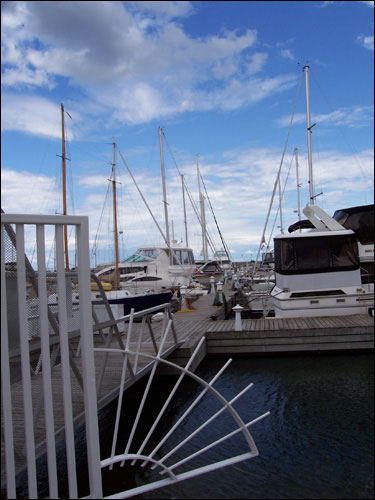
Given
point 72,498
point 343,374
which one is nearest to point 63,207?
point 343,374

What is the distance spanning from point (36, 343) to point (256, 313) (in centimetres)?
1019

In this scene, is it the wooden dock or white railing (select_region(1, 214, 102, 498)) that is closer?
white railing (select_region(1, 214, 102, 498))

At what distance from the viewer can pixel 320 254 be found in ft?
36.8

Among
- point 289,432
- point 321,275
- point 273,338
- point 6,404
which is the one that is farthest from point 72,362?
point 321,275

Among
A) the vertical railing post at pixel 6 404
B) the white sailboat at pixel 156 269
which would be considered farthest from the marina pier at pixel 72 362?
the white sailboat at pixel 156 269

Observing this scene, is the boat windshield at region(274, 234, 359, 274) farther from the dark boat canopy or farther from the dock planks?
the dock planks

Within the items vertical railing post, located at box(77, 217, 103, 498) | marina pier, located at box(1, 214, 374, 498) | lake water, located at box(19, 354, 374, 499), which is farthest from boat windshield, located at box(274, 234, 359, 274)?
vertical railing post, located at box(77, 217, 103, 498)

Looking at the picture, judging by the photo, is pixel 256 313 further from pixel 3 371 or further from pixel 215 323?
pixel 3 371

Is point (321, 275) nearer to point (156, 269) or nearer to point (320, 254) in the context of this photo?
point (320, 254)

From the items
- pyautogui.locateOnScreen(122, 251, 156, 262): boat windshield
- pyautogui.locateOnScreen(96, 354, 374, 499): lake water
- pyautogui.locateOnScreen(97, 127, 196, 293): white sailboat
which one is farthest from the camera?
pyautogui.locateOnScreen(122, 251, 156, 262): boat windshield

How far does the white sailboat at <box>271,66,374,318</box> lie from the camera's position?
11.0 meters

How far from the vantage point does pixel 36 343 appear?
340cm

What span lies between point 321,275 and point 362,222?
79.7 inches

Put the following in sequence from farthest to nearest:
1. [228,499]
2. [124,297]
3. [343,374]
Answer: [124,297] → [343,374] → [228,499]
